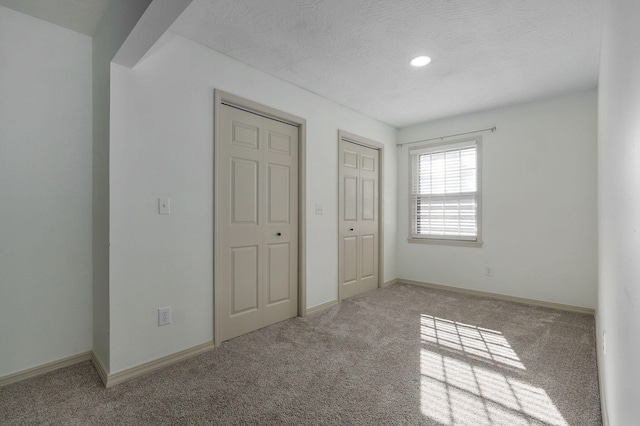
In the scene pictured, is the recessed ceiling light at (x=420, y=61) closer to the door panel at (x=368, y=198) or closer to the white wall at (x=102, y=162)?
the door panel at (x=368, y=198)

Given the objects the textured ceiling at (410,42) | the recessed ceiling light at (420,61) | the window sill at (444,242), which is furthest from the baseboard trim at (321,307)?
the recessed ceiling light at (420,61)

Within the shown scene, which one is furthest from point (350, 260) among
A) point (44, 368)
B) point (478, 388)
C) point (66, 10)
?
point (66, 10)

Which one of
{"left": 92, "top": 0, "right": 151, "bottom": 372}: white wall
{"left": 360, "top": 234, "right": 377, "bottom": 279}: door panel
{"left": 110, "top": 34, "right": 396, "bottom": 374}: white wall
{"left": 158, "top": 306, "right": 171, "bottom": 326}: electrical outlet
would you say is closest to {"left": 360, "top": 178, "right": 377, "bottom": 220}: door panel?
{"left": 360, "top": 234, "right": 377, "bottom": 279}: door panel

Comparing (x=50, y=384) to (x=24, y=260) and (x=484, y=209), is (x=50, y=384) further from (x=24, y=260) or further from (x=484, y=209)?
(x=484, y=209)

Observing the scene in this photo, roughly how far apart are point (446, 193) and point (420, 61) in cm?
221

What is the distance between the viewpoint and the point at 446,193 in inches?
177

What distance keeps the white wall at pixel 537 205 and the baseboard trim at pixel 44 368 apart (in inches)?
165

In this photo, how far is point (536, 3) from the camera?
2.02 metres

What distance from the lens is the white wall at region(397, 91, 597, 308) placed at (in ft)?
11.4

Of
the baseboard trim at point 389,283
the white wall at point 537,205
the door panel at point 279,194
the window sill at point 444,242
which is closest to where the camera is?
the door panel at point 279,194

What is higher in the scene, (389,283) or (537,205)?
(537,205)

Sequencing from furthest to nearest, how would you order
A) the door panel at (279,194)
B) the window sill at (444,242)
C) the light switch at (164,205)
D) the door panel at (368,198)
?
the door panel at (368,198) → the window sill at (444,242) → the door panel at (279,194) → the light switch at (164,205)

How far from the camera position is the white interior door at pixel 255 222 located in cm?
272

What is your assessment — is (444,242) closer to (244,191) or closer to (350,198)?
(350,198)
